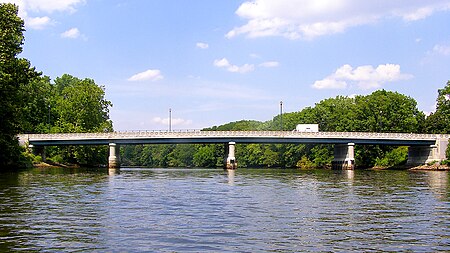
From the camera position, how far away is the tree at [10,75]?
61.8m

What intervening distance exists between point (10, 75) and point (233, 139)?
59.6 meters

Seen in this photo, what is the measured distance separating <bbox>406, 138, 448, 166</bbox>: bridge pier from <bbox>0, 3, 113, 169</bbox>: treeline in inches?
3005

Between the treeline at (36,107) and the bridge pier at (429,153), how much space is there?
250 ft

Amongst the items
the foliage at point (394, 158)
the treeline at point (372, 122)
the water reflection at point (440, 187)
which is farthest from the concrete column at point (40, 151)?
the water reflection at point (440, 187)

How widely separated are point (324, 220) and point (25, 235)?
11.4 m

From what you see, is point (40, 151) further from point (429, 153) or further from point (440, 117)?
point (440, 117)

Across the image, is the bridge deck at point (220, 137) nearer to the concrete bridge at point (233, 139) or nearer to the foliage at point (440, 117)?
the concrete bridge at point (233, 139)

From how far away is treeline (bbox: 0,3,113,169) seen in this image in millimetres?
63375

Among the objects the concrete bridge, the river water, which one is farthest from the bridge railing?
the river water

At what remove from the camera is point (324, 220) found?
2141 centimetres

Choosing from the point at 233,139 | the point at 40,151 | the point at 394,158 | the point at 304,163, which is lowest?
the point at 304,163

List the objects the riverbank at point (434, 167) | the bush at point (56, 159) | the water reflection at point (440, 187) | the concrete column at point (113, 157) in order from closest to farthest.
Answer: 1. the water reflection at point (440, 187)
2. the riverbank at point (434, 167)
3. the concrete column at point (113, 157)
4. the bush at point (56, 159)

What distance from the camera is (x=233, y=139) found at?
11331 cm

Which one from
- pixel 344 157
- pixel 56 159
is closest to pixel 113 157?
pixel 56 159
